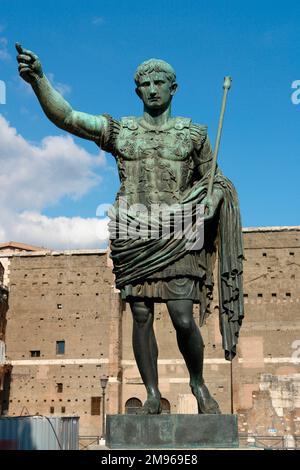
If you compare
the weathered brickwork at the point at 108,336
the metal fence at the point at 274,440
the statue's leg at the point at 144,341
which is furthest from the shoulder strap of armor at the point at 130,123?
the weathered brickwork at the point at 108,336

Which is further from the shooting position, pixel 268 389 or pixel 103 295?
pixel 103 295

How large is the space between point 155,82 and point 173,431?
2.28 metres

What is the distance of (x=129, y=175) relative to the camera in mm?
4219

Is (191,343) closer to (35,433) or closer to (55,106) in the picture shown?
(55,106)

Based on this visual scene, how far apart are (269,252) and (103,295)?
942 centimetres

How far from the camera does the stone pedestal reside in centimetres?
364

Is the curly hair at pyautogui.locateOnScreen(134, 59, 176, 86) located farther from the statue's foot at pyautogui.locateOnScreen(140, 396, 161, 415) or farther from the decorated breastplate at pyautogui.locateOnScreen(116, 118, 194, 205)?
the statue's foot at pyautogui.locateOnScreen(140, 396, 161, 415)

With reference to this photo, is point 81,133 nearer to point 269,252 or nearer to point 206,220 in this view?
point 206,220

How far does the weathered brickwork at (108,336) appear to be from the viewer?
106ft

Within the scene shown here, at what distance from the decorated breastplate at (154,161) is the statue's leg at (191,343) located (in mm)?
705

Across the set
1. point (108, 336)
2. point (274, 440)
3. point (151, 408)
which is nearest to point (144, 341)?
point (151, 408)

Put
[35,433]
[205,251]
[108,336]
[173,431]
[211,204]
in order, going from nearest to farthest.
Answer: [173,431]
[211,204]
[205,251]
[35,433]
[108,336]

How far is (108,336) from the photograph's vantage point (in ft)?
110
